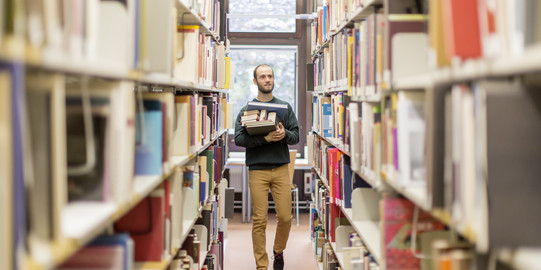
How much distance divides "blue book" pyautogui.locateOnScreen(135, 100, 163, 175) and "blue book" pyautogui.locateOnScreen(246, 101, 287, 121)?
2136 mm

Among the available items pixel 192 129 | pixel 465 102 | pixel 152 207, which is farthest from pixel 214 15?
pixel 465 102

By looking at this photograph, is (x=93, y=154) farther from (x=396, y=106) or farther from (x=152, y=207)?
(x=396, y=106)

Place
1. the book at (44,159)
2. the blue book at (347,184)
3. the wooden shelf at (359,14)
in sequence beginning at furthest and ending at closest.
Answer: the blue book at (347,184) → the wooden shelf at (359,14) → the book at (44,159)

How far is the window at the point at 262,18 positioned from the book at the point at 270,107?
9.60 feet

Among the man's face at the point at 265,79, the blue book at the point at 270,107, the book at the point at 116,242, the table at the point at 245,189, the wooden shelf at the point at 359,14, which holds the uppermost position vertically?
the wooden shelf at the point at 359,14

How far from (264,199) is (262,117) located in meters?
0.67

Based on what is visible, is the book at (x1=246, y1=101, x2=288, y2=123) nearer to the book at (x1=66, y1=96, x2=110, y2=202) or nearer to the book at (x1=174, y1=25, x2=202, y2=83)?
the book at (x1=174, y1=25, x2=202, y2=83)

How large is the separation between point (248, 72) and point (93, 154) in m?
5.67

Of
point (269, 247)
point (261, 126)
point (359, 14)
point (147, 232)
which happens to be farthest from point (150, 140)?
point (269, 247)

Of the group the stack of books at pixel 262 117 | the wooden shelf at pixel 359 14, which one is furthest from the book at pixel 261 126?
the wooden shelf at pixel 359 14

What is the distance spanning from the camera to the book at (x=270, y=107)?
4.08 metres

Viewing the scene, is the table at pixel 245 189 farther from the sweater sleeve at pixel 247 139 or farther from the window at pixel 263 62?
the sweater sleeve at pixel 247 139

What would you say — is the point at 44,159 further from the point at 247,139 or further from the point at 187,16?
the point at 247,139

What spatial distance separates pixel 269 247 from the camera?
5207 millimetres
